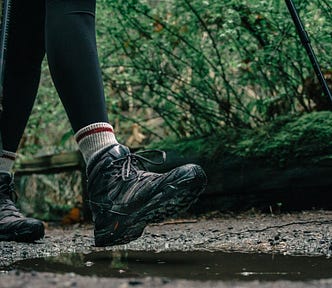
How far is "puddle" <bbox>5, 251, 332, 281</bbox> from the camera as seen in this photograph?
1.81 m

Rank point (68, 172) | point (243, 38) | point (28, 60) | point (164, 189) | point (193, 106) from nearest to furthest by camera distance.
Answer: point (164, 189)
point (28, 60)
point (243, 38)
point (193, 106)
point (68, 172)

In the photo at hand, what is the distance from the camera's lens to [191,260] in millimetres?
2135

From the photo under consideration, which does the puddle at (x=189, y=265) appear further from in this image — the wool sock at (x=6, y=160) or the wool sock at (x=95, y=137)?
the wool sock at (x=6, y=160)

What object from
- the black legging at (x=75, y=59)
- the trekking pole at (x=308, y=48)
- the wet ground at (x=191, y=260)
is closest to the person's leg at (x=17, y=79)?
the wet ground at (x=191, y=260)

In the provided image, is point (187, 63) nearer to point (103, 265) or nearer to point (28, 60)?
point (28, 60)

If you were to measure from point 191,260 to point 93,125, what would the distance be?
20.9 inches

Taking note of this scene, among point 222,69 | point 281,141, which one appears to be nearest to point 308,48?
point 281,141

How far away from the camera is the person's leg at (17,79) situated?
2643mm

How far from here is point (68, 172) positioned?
6359mm

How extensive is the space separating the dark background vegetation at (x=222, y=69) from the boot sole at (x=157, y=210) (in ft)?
5.81

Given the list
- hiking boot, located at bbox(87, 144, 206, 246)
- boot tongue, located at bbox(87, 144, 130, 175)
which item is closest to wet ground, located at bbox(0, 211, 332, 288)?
hiking boot, located at bbox(87, 144, 206, 246)

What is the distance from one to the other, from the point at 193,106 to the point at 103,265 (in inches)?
103

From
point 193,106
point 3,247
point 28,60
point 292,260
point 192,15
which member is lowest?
point 292,260

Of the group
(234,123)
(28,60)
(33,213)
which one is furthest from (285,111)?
(33,213)
